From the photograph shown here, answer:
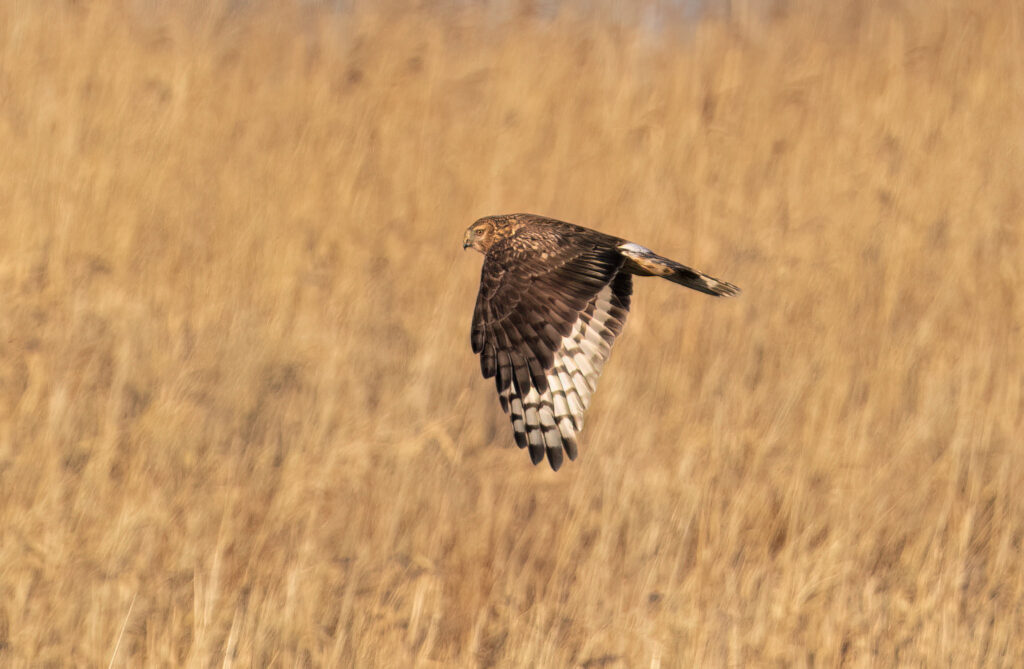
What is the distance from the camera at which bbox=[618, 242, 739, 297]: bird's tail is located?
8.89 feet

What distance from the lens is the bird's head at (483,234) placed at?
119 inches

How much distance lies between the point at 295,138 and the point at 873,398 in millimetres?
2217

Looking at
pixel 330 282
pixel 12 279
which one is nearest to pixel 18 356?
pixel 12 279

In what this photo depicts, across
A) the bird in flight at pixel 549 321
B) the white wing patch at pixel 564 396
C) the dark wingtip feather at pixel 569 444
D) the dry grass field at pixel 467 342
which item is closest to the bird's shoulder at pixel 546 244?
the bird in flight at pixel 549 321

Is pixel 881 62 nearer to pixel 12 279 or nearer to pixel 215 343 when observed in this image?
pixel 215 343

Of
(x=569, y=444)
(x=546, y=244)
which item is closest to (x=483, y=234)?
(x=546, y=244)

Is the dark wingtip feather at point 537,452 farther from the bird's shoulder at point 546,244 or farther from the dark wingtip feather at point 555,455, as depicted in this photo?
the bird's shoulder at point 546,244

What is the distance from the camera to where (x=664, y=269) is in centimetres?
270

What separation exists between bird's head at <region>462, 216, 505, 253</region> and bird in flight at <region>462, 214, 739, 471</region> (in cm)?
15

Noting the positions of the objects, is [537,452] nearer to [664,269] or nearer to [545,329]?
[545,329]

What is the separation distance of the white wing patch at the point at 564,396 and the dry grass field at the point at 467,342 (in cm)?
67

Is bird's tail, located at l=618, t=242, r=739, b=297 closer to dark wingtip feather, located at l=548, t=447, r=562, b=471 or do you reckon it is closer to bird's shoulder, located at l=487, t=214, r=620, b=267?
bird's shoulder, located at l=487, t=214, r=620, b=267

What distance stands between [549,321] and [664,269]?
288 millimetres

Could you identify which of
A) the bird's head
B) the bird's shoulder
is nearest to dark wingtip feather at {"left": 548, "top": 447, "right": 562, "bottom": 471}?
the bird's shoulder
